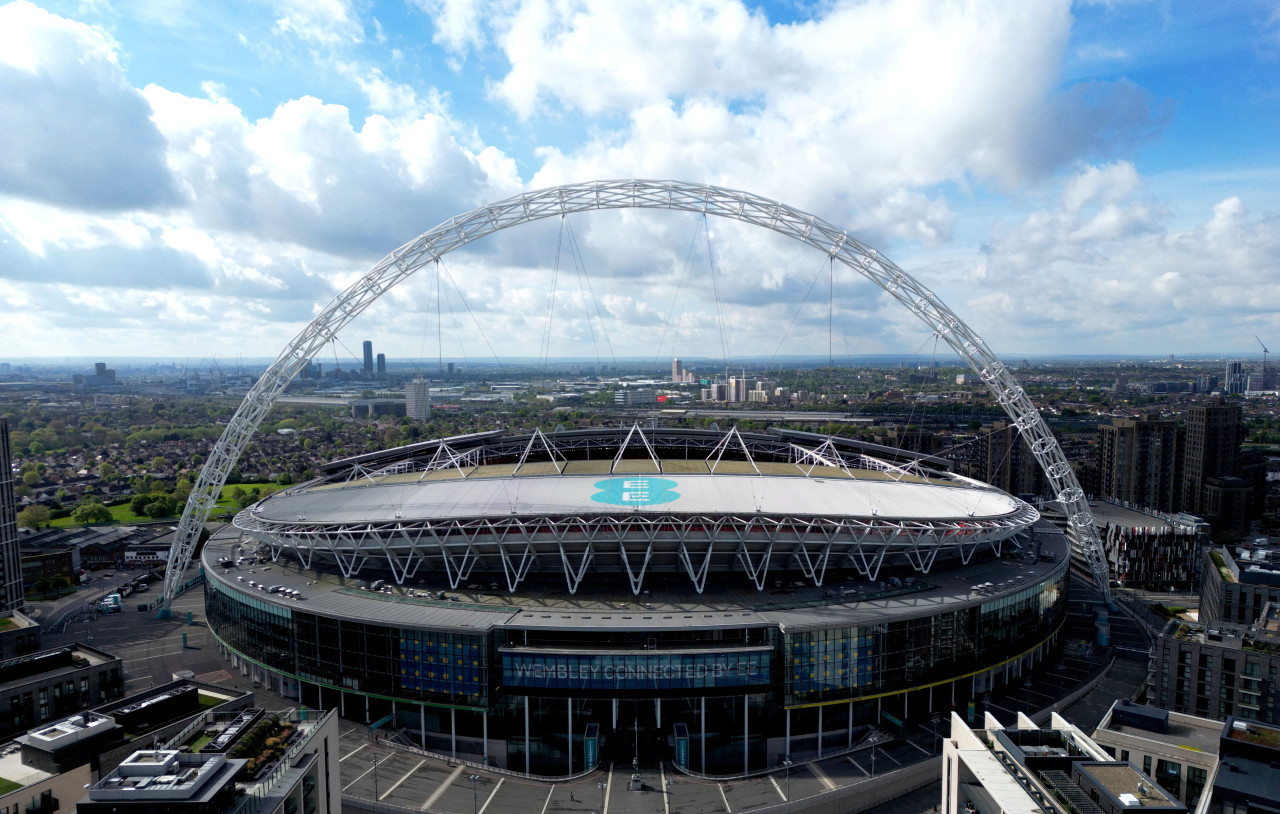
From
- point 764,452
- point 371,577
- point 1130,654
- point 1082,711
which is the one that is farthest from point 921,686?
point 371,577

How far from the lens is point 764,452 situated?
213 feet

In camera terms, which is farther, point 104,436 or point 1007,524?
point 104,436

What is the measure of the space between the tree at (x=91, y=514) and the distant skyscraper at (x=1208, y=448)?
152 m

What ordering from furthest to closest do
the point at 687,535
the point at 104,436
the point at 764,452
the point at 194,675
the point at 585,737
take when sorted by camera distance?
1. the point at 104,436
2. the point at 764,452
3. the point at 194,675
4. the point at 687,535
5. the point at 585,737

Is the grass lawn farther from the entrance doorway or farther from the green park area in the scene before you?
the green park area

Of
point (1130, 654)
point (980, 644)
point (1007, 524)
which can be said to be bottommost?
point (1130, 654)

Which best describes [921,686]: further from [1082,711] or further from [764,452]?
[764,452]

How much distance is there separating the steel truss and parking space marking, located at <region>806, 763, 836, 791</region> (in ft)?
37.3

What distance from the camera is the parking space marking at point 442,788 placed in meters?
32.0

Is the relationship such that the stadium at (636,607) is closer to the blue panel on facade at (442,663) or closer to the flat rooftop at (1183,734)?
the blue panel on facade at (442,663)

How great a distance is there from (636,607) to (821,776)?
13.4 meters

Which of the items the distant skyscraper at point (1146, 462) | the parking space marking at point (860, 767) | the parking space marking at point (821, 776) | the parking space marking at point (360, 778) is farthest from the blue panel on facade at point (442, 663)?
the distant skyscraper at point (1146, 462)

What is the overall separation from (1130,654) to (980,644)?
59.3 feet

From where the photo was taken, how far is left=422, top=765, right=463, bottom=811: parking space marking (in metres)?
32.0
